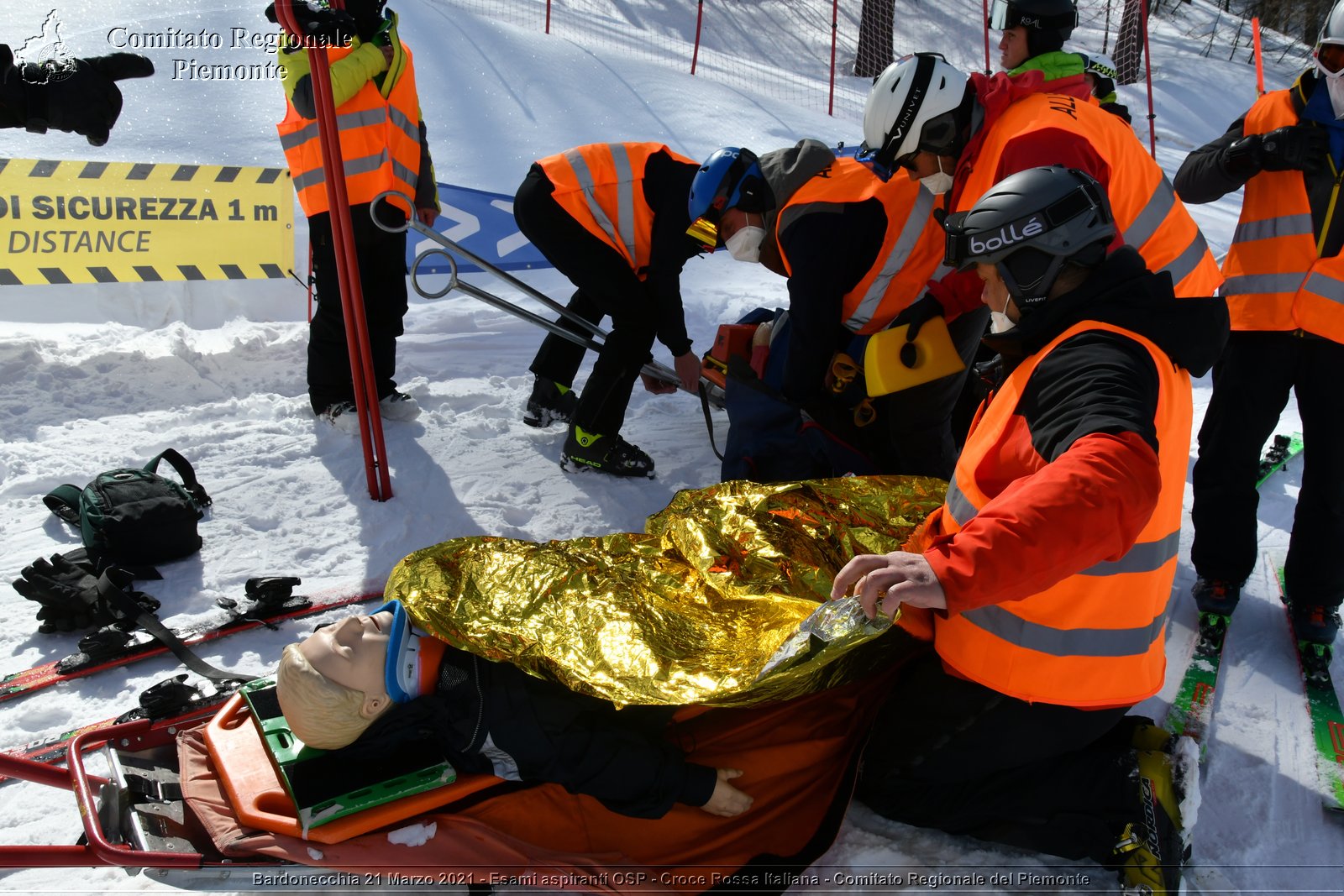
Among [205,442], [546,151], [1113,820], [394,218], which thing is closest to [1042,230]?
[1113,820]

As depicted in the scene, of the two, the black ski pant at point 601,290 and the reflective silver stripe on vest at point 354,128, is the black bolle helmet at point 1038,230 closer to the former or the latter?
the black ski pant at point 601,290

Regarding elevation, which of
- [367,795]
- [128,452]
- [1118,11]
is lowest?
[128,452]

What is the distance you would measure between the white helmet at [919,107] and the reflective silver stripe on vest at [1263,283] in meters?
1.00

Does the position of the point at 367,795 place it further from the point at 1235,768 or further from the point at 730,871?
the point at 1235,768

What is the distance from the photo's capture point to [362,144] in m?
4.23

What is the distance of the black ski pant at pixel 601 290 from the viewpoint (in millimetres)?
4148

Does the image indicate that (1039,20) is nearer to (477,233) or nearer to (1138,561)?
(1138,561)

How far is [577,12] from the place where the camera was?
13234mm

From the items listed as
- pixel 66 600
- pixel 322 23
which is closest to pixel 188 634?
pixel 66 600

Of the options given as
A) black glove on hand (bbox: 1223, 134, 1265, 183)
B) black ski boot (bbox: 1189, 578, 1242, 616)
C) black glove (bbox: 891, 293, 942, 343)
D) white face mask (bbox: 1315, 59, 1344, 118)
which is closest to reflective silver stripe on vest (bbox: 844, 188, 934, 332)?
black glove (bbox: 891, 293, 942, 343)

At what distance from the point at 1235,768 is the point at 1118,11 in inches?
707

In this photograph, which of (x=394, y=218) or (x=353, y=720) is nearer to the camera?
(x=353, y=720)

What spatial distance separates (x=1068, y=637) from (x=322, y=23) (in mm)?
3031

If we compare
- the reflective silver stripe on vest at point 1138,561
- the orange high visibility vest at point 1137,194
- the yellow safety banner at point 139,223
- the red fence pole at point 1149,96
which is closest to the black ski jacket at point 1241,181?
the orange high visibility vest at point 1137,194
